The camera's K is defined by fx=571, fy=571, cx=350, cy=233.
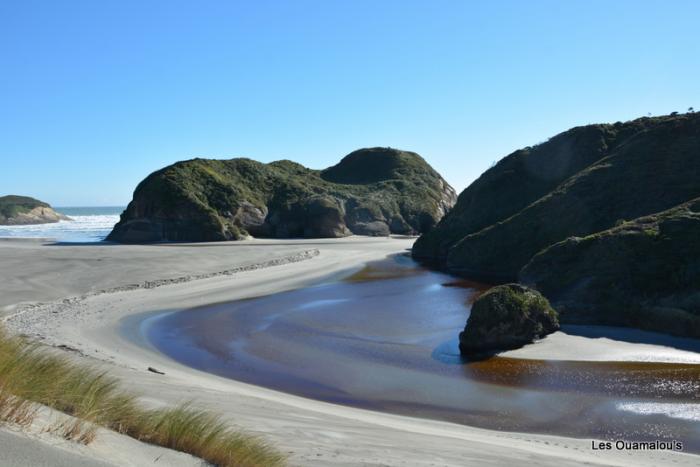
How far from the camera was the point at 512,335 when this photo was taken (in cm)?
1570

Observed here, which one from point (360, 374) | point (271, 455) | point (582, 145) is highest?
point (582, 145)

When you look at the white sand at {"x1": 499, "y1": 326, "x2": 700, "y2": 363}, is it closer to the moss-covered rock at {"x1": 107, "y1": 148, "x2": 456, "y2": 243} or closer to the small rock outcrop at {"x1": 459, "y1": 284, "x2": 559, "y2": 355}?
the small rock outcrop at {"x1": 459, "y1": 284, "x2": 559, "y2": 355}

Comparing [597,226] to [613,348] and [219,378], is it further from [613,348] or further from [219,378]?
[219,378]

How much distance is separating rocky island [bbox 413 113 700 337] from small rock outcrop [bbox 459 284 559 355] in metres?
3.14

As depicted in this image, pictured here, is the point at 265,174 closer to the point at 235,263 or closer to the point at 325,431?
the point at 235,263

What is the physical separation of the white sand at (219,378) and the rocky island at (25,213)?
56.7 metres

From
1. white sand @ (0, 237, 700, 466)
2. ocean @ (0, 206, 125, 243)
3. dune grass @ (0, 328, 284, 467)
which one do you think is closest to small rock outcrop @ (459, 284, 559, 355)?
white sand @ (0, 237, 700, 466)

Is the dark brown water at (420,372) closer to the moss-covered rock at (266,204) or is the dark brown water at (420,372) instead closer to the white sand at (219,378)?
the white sand at (219,378)

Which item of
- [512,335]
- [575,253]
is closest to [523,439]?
[512,335]

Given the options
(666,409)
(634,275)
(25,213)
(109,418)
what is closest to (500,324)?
(666,409)

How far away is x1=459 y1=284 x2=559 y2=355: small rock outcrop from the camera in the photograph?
15.6 metres

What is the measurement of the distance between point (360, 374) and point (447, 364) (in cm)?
231

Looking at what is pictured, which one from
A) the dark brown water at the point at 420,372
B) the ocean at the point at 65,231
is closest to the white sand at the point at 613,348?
the dark brown water at the point at 420,372

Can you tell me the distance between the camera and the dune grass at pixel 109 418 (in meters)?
4.90
